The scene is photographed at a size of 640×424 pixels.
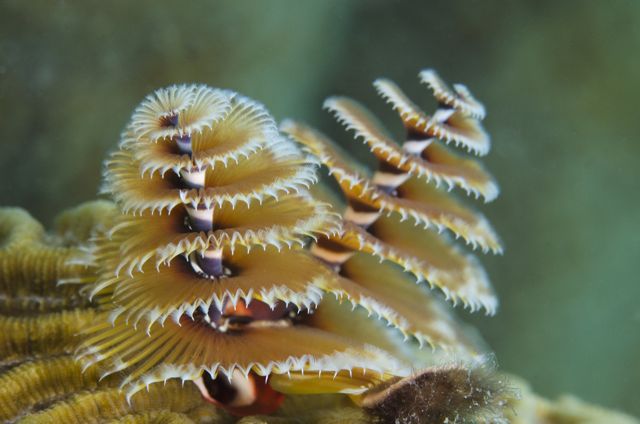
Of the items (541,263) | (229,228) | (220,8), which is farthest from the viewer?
(541,263)

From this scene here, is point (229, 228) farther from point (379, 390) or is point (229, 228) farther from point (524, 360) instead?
point (524, 360)

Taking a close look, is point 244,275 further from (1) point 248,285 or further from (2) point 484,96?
(2) point 484,96

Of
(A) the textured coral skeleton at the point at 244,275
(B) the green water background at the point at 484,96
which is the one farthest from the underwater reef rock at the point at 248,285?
(B) the green water background at the point at 484,96

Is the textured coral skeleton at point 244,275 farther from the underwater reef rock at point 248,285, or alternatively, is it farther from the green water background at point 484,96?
the green water background at point 484,96

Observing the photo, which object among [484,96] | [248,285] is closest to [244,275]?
[248,285]

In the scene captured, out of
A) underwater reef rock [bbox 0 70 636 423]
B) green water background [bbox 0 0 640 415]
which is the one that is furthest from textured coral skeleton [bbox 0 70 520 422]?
green water background [bbox 0 0 640 415]

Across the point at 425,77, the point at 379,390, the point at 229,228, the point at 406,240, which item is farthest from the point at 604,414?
the point at 229,228
